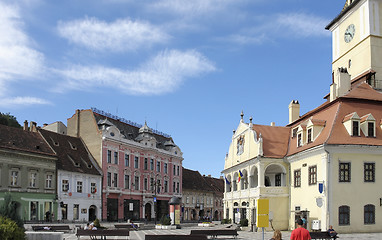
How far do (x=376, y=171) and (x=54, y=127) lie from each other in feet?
142

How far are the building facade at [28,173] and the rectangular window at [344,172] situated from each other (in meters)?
29.6

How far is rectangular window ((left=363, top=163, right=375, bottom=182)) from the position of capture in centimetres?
3328

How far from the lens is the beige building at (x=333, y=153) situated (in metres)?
32.9

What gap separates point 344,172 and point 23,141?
3220 centimetres

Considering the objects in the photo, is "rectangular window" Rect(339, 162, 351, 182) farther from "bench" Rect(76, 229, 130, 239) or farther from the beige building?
"bench" Rect(76, 229, 130, 239)

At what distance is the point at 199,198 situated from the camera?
8494 centimetres

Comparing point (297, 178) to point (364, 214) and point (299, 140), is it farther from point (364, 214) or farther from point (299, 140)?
point (364, 214)

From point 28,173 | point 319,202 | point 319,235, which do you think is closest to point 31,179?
point 28,173

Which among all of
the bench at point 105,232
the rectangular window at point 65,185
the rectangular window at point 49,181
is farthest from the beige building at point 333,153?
the rectangular window at point 49,181

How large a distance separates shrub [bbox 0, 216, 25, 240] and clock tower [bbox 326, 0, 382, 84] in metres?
34.4

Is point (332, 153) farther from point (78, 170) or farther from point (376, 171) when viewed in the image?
point (78, 170)

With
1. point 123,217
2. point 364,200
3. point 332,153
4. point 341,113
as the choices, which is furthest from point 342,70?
point 123,217

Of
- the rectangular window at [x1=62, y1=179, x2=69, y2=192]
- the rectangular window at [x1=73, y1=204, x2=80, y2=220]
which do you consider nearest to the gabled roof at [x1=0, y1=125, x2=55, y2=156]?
the rectangular window at [x1=62, y1=179, x2=69, y2=192]

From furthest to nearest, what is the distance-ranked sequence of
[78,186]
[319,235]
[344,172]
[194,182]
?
1. [194,182]
2. [78,186]
3. [344,172]
4. [319,235]
